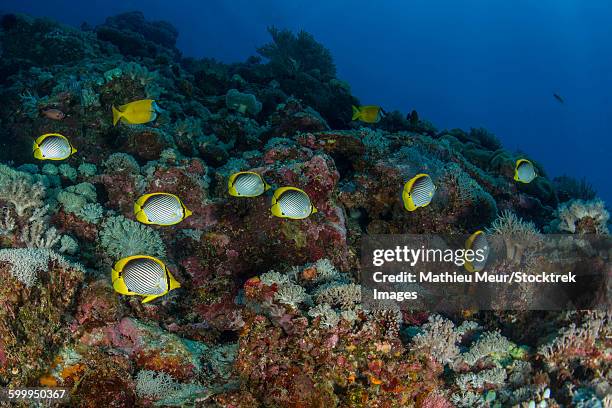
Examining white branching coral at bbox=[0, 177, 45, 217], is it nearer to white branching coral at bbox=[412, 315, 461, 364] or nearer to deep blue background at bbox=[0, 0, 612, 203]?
white branching coral at bbox=[412, 315, 461, 364]

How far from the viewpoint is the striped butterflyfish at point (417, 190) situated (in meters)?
4.52

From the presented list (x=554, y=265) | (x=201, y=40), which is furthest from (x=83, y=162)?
(x=201, y=40)

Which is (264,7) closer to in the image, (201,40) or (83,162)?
(201,40)

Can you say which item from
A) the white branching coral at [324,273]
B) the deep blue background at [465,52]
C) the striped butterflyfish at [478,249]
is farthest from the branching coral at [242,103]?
the deep blue background at [465,52]

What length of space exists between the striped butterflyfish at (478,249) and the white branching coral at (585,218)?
4.04 feet

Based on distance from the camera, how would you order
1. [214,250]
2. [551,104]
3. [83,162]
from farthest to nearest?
[551,104] → [83,162] → [214,250]

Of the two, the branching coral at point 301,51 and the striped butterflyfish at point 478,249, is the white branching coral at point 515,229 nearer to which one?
the striped butterflyfish at point 478,249

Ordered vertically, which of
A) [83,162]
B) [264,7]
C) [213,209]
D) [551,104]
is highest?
[264,7]

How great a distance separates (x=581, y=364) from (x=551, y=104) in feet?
418

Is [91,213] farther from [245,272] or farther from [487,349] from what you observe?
[487,349]

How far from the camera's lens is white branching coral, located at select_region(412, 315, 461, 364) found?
12.5 ft

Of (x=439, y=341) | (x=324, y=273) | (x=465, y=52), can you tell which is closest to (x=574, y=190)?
(x=439, y=341)

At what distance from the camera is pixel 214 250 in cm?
562

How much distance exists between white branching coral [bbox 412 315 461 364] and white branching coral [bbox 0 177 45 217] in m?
4.70
